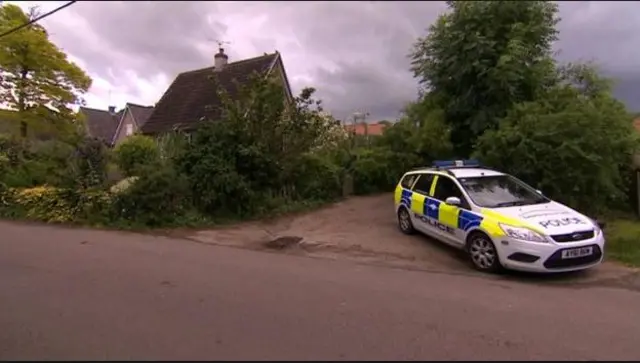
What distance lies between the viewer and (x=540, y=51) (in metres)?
14.2

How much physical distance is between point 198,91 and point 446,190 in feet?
65.8

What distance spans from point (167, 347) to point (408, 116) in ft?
43.2

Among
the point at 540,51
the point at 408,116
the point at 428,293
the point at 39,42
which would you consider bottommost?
the point at 428,293

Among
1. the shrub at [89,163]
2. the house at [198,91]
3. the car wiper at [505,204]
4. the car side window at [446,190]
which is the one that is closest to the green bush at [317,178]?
the shrub at [89,163]

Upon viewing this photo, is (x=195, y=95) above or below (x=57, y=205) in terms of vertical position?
above

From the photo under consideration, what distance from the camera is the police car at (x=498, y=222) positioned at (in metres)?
7.80

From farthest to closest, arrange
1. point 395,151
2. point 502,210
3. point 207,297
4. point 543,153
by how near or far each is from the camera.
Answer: point 395,151 → point 543,153 → point 502,210 → point 207,297

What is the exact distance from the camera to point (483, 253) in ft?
27.8

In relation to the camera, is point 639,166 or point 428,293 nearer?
point 428,293

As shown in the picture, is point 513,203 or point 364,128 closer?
point 513,203

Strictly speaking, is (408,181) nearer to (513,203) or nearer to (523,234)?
(513,203)

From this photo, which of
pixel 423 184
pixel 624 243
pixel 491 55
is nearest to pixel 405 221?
pixel 423 184

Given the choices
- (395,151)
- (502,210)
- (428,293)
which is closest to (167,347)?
(428,293)

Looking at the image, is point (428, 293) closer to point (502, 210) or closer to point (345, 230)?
point (502, 210)
